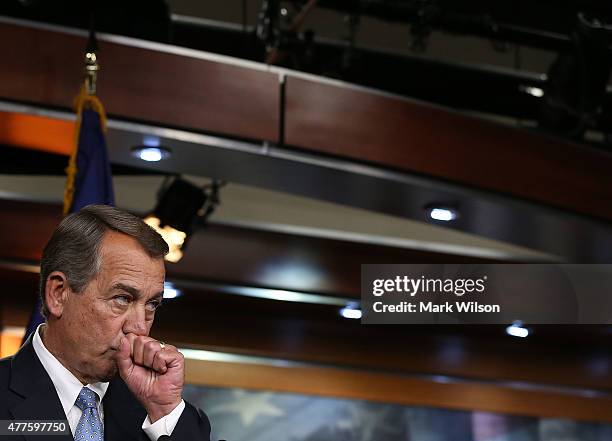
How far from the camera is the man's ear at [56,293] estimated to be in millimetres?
1877

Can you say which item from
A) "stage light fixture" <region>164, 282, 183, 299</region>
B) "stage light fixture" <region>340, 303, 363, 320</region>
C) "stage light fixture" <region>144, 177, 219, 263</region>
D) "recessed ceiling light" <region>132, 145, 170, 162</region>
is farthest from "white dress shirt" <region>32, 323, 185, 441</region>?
"stage light fixture" <region>340, 303, 363, 320</region>

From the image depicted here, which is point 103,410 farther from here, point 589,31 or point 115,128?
point 589,31

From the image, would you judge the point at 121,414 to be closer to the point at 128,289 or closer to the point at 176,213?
the point at 128,289

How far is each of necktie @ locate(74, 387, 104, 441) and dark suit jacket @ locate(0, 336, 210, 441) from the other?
0.07 ft

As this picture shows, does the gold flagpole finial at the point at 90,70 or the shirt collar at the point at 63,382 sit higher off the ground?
the gold flagpole finial at the point at 90,70

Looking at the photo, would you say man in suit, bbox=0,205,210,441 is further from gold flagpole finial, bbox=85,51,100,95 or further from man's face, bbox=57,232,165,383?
gold flagpole finial, bbox=85,51,100,95

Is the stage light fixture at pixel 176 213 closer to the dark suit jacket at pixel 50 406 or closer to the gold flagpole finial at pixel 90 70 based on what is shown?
the gold flagpole finial at pixel 90 70

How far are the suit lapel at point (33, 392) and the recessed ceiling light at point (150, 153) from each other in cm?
243

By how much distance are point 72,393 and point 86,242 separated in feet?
0.78

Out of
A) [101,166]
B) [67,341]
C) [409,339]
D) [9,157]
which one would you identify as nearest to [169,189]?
[9,157]

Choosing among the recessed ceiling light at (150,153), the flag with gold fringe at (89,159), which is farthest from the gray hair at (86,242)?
the recessed ceiling light at (150,153)

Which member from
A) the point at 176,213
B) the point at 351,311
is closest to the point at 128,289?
the point at 176,213

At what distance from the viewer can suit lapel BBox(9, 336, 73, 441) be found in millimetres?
1771

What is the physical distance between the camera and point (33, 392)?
1.80 meters
